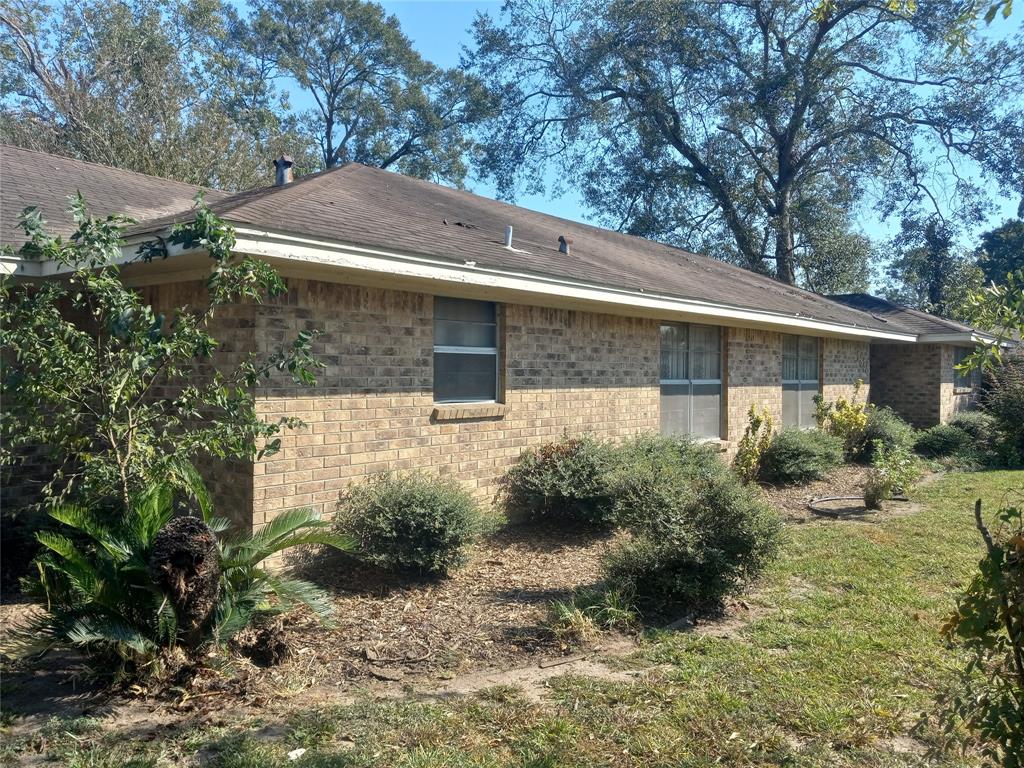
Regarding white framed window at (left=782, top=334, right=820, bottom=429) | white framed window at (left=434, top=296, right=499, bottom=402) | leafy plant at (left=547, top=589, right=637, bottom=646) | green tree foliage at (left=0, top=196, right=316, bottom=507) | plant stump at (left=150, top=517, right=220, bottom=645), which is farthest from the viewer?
white framed window at (left=782, top=334, right=820, bottom=429)

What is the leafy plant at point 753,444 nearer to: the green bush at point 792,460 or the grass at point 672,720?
the green bush at point 792,460

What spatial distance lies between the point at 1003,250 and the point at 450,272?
4655cm

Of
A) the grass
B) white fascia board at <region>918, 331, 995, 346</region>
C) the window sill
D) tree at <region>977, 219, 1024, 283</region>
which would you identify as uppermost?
tree at <region>977, 219, 1024, 283</region>

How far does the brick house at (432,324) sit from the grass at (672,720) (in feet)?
8.97

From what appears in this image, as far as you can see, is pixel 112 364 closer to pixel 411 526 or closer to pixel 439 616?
pixel 411 526

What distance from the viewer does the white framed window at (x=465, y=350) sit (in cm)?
815

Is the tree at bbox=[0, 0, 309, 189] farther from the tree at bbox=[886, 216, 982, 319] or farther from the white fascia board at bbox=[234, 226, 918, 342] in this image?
the tree at bbox=[886, 216, 982, 319]

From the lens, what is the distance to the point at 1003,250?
143 feet

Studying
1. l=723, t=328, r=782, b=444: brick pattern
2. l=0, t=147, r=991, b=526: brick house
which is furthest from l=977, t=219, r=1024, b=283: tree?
l=0, t=147, r=991, b=526: brick house

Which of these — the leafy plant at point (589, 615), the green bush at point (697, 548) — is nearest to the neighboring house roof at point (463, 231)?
the green bush at point (697, 548)

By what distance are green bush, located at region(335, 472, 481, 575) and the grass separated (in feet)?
6.42

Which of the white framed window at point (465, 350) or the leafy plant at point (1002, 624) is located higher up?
the white framed window at point (465, 350)

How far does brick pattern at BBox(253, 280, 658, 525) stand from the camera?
665 cm

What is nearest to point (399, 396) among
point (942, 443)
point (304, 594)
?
point (304, 594)
